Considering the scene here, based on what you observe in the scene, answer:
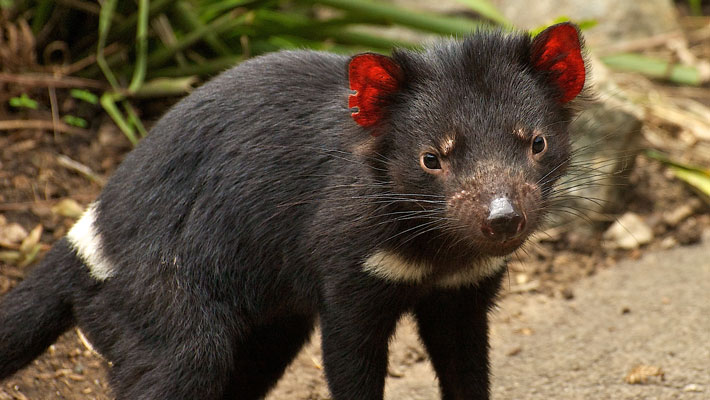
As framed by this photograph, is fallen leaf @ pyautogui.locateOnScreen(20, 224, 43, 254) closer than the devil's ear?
No

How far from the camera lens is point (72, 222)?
17.2 ft

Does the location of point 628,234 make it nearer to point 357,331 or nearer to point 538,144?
point 538,144

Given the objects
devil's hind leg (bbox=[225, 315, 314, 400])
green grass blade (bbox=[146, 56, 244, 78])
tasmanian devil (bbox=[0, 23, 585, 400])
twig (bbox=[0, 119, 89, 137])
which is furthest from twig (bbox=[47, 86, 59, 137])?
→ devil's hind leg (bbox=[225, 315, 314, 400])

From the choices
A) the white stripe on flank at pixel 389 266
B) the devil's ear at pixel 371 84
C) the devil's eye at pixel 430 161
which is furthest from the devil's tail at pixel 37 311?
the devil's eye at pixel 430 161

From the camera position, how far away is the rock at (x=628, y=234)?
6020 mm

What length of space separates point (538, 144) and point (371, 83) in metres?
0.63

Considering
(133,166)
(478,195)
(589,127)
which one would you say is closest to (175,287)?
(133,166)

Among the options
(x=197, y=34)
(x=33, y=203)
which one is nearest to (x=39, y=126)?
(x=33, y=203)

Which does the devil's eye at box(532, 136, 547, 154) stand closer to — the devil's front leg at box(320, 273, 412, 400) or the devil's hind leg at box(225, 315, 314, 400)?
the devil's front leg at box(320, 273, 412, 400)

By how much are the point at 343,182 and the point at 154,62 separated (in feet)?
9.90

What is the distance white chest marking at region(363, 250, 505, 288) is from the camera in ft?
11.2

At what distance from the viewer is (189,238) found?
3.71 meters

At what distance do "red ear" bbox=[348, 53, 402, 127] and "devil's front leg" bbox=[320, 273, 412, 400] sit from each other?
598 mm

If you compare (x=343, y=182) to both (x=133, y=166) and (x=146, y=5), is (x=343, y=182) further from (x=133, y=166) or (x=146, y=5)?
(x=146, y=5)
